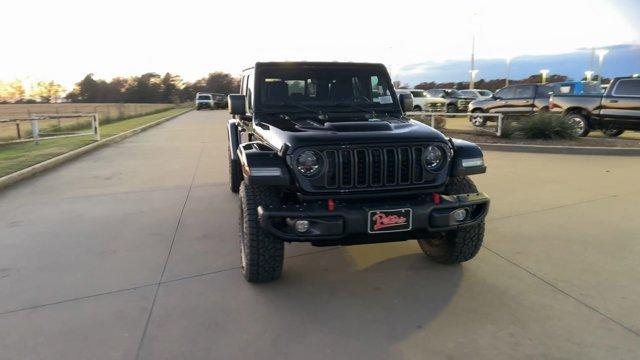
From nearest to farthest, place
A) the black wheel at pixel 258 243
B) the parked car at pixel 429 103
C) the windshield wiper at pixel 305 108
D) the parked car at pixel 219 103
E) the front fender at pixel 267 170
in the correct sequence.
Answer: the front fender at pixel 267 170, the black wheel at pixel 258 243, the windshield wiper at pixel 305 108, the parked car at pixel 429 103, the parked car at pixel 219 103

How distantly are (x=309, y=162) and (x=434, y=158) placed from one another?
0.99 meters

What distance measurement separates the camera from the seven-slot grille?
138 inches

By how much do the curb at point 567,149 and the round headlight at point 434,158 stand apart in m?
8.57

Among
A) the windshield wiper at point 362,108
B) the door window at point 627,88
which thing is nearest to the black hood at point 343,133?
the windshield wiper at point 362,108

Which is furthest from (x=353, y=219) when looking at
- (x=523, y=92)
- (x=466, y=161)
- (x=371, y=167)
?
(x=523, y=92)

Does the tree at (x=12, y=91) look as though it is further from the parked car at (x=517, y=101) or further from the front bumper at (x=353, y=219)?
the front bumper at (x=353, y=219)

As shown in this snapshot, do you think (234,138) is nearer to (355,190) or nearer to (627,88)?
(355,190)

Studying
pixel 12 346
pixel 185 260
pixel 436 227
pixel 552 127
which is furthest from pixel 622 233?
pixel 552 127

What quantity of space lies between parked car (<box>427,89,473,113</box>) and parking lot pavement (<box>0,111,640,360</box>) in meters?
21.1

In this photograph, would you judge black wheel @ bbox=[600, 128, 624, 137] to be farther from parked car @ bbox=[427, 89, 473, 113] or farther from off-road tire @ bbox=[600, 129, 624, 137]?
parked car @ bbox=[427, 89, 473, 113]

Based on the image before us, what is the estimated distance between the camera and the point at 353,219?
3.33 m

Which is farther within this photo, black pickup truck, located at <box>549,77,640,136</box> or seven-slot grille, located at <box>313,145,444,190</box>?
black pickup truck, located at <box>549,77,640,136</box>

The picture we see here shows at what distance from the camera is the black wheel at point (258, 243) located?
3.64 metres

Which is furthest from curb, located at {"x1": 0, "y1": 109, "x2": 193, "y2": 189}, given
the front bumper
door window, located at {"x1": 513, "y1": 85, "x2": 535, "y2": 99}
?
door window, located at {"x1": 513, "y1": 85, "x2": 535, "y2": 99}
